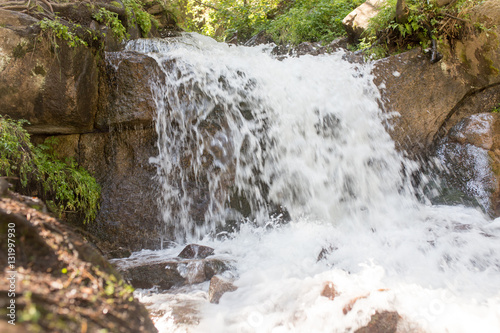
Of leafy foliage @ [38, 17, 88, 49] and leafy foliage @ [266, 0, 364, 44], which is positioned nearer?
leafy foliage @ [38, 17, 88, 49]

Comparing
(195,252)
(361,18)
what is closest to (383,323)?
(195,252)

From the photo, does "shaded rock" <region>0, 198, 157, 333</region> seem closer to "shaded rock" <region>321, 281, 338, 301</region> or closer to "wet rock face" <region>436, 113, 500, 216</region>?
"shaded rock" <region>321, 281, 338, 301</region>

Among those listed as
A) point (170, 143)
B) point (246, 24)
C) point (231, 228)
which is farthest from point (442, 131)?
point (246, 24)

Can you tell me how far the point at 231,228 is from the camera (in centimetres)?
509

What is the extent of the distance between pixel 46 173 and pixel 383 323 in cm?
408

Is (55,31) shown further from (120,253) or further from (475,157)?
(475,157)

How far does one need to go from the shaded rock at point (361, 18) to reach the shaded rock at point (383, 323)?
666 centimetres

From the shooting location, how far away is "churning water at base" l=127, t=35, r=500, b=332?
10.1 feet

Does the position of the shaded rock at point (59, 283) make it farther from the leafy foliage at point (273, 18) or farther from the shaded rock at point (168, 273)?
the leafy foliage at point (273, 18)

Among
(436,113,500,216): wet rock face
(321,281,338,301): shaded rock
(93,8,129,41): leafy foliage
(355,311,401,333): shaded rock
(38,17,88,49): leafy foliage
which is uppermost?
(93,8,129,41): leafy foliage

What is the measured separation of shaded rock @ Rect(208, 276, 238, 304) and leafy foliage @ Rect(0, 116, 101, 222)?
7.23 feet

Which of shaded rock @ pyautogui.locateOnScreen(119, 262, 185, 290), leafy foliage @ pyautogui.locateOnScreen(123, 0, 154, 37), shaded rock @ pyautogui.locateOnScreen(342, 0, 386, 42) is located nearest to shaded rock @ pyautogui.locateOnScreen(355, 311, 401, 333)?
shaded rock @ pyautogui.locateOnScreen(119, 262, 185, 290)

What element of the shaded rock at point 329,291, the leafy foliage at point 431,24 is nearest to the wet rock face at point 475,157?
the leafy foliage at point 431,24

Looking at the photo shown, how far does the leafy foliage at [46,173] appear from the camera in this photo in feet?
11.5
